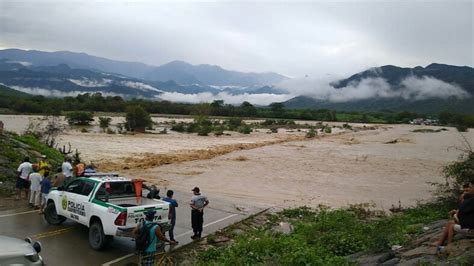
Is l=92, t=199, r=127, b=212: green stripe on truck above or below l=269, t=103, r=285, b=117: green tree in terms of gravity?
below

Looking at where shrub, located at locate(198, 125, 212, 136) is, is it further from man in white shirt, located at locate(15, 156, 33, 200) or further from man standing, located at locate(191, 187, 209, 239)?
man standing, located at locate(191, 187, 209, 239)

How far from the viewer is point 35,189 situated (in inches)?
547

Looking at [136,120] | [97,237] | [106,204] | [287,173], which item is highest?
[136,120]

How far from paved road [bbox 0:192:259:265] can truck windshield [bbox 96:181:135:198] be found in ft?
4.06

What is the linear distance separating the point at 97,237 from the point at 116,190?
129 cm

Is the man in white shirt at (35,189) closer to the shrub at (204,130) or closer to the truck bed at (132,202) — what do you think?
the truck bed at (132,202)

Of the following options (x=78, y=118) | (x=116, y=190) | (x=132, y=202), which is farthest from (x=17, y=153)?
(x=78, y=118)

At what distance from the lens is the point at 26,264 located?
Answer: 6844 millimetres

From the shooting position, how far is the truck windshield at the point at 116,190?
10.4 m

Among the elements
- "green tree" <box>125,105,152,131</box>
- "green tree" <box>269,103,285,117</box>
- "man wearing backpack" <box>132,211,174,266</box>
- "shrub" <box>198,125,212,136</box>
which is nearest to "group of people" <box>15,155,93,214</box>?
"man wearing backpack" <box>132,211,174,266</box>

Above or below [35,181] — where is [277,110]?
above

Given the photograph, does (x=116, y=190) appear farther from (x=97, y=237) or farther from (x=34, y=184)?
(x=34, y=184)

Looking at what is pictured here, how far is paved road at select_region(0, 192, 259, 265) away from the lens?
31.1 feet

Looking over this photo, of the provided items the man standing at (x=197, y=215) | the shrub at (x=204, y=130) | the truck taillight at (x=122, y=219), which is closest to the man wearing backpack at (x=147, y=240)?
the truck taillight at (x=122, y=219)
